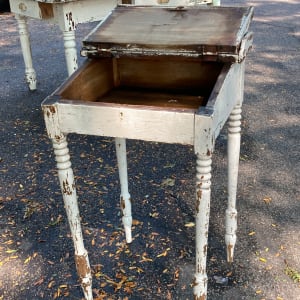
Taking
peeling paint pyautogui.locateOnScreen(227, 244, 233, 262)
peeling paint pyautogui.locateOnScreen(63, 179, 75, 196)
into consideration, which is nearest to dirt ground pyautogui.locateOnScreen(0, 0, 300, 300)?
peeling paint pyautogui.locateOnScreen(227, 244, 233, 262)

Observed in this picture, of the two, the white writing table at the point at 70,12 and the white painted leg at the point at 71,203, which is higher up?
the white writing table at the point at 70,12

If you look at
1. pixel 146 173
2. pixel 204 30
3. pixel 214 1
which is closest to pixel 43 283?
pixel 146 173

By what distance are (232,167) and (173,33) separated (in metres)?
0.66

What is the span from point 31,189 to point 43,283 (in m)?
0.89

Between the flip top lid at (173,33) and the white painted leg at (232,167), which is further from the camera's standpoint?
the white painted leg at (232,167)

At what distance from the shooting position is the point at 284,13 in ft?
26.7

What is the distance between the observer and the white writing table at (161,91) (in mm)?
1381

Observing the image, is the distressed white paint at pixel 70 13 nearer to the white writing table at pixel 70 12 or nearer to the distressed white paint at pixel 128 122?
the white writing table at pixel 70 12

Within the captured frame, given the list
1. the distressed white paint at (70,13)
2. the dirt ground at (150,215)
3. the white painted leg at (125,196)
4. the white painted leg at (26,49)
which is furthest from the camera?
the white painted leg at (26,49)

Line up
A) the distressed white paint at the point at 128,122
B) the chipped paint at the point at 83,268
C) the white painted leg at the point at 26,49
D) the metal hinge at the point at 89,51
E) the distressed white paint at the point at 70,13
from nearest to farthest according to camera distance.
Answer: the distressed white paint at the point at 128,122, the metal hinge at the point at 89,51, the chipped paint at the point at 83,268, the distressed white paint at the point at 70,13, the white painted leg at the point at 26,49

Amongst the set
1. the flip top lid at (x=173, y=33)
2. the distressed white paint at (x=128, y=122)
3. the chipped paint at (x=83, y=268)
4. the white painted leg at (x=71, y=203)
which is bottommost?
the chipped paint at (x=83, y=268)

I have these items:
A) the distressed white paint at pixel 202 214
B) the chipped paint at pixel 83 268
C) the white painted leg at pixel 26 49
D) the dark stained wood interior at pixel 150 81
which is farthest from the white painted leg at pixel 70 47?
the distressed white paint at pixel 202 214

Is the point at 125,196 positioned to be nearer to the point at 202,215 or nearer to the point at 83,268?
the point at 83,268

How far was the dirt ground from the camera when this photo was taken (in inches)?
77.8
